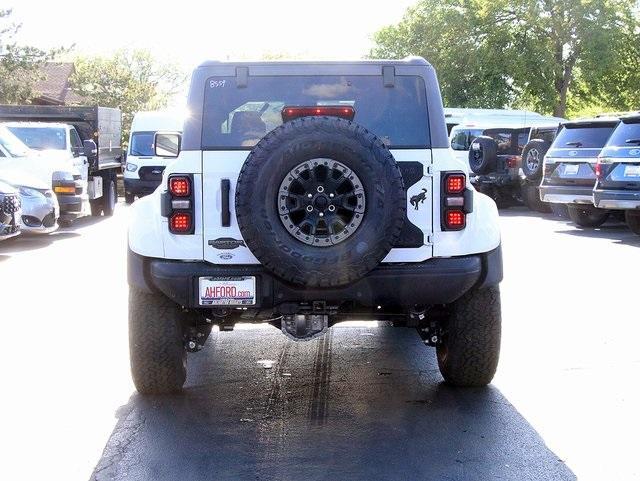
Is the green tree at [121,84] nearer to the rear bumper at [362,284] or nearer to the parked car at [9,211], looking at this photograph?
the parked car at [9,211]

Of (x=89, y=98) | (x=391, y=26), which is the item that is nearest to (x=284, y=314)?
(x=391, y=26)

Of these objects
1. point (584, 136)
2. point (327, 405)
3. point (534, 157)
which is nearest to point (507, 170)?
point (534, 157)

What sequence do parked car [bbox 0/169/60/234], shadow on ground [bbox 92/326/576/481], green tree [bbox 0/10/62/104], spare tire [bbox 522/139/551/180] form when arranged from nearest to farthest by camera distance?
shadow on ground [bbox 92/326/576/481], parked car [bbox 0/169/60/234], spare tire [bbox 522/139/551/180], green tree [bbox 0/10/62/104]

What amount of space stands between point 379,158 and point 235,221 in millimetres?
856

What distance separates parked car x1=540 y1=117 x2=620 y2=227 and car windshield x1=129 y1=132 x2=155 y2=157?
11117mm

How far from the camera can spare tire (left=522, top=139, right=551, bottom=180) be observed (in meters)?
20.6

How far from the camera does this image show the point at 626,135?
1540cm

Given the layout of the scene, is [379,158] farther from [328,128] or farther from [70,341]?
[70,341]

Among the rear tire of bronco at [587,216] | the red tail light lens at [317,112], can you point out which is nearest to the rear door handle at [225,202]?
the red tail light lens at [317,112]

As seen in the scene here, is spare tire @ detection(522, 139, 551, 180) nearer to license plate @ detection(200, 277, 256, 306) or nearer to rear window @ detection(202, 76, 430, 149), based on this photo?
rear window @ detection(202, 76, 430, 149)

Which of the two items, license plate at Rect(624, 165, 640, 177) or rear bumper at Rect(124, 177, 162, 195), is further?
rear bumper at Rect(124, 177, 162, 195)

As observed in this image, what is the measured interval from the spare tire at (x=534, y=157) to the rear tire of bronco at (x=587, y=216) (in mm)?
2452

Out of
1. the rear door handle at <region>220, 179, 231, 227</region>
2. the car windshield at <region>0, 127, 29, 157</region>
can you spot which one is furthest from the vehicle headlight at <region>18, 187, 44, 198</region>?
the rear door handle at <region>220, 179, 231, 227</region>

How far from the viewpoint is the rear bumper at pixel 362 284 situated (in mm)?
5555
